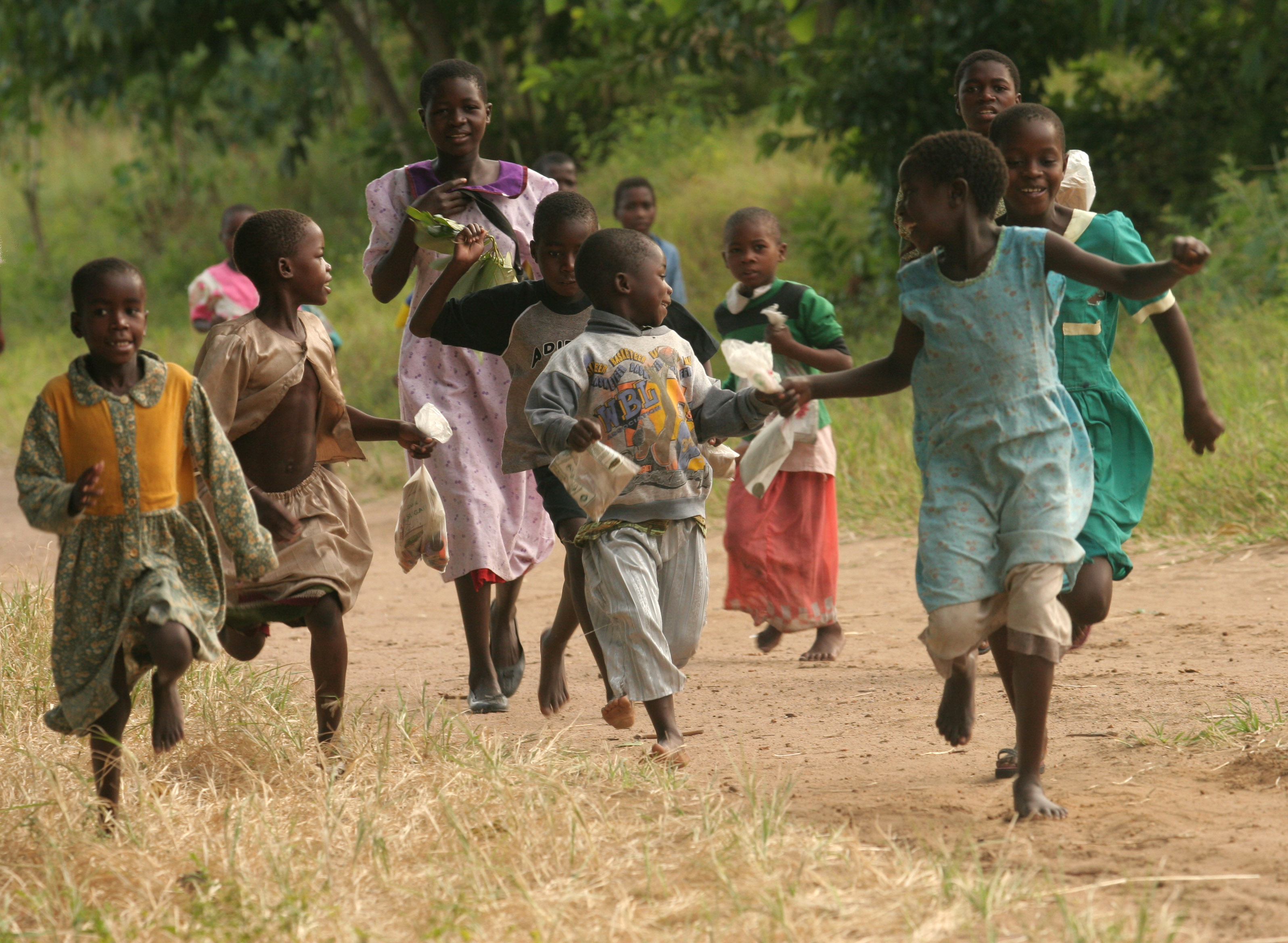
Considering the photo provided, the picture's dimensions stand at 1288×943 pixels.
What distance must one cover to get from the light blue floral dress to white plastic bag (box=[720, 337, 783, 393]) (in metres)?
0.36

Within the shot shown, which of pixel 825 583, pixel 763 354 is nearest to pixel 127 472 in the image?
pixel 763 354

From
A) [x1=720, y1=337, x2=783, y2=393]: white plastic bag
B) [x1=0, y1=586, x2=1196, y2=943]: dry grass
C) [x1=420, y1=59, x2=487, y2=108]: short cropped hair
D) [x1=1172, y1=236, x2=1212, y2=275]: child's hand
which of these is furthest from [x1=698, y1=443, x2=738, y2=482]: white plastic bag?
[x1=420, y1=59, x2=487, y2=108]: short cropped hair

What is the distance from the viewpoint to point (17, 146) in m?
23.4

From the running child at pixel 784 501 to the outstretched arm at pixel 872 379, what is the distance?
5.25ft

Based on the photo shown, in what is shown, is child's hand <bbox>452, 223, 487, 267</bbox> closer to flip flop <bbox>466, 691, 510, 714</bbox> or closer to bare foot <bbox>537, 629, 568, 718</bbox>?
bare foot <bbox>537, 629, 568, 718</bbox>

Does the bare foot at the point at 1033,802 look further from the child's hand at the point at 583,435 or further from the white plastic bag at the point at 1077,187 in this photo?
the white plastic bag at the point at 1077,187

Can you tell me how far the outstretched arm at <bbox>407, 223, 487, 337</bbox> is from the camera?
4.27m

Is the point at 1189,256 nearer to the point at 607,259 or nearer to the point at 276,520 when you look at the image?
the point at 607,259

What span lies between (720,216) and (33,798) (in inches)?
430

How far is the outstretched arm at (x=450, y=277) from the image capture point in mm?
4273

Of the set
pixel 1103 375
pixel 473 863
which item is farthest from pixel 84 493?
pixel 1103 375

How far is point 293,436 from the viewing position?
3896 millimetres

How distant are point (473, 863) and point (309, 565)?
1.17 metres

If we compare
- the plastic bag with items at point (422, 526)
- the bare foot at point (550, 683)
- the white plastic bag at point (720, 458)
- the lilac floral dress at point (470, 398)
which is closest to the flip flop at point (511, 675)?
the lilac floral dress at point (470, 398)
